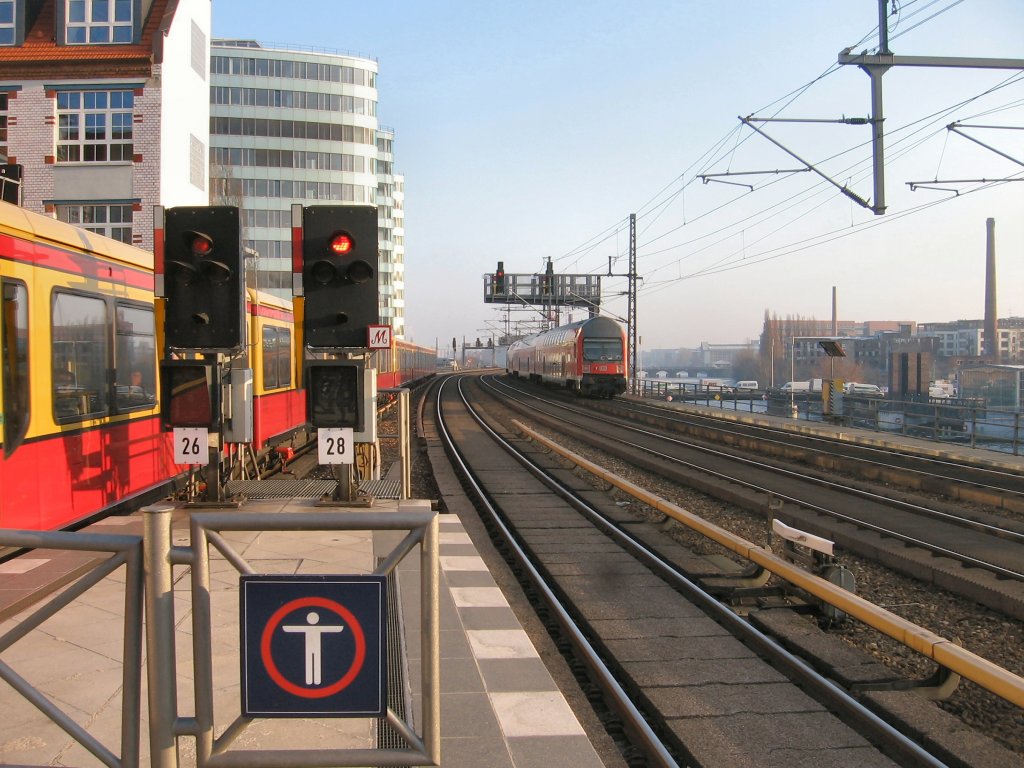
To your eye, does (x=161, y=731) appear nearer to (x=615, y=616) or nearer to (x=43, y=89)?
(x=615, y=616)

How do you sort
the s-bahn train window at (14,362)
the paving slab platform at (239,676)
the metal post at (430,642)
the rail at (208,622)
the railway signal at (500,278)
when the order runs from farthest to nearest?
the railway signal at (500,278)
the s-bahn train window at (14,362)
the paving slab platform at (239,676)
the metal post at (430,642)
the rail at (208,622)

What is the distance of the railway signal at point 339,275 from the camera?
816 cm

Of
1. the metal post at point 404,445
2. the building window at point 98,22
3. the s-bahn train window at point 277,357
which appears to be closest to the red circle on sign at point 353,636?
the metal post at point 404,445

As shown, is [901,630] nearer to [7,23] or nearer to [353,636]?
[353,636]

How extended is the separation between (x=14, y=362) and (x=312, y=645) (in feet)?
16.2

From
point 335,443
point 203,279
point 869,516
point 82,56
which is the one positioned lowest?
point 869,516

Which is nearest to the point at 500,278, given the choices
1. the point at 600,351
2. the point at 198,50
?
the point at 600,351

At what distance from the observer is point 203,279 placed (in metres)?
8.03

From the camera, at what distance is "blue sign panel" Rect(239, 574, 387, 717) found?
2783 mm

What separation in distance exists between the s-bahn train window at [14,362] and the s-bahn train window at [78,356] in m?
0.48

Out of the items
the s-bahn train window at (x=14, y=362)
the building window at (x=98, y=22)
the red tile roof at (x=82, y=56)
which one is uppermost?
the building window at (x=98, y=22)

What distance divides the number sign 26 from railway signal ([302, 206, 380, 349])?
1.40 m

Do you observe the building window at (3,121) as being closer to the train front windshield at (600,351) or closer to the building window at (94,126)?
the building window at (94,126)

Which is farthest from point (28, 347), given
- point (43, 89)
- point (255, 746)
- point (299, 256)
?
point (43, 89)
